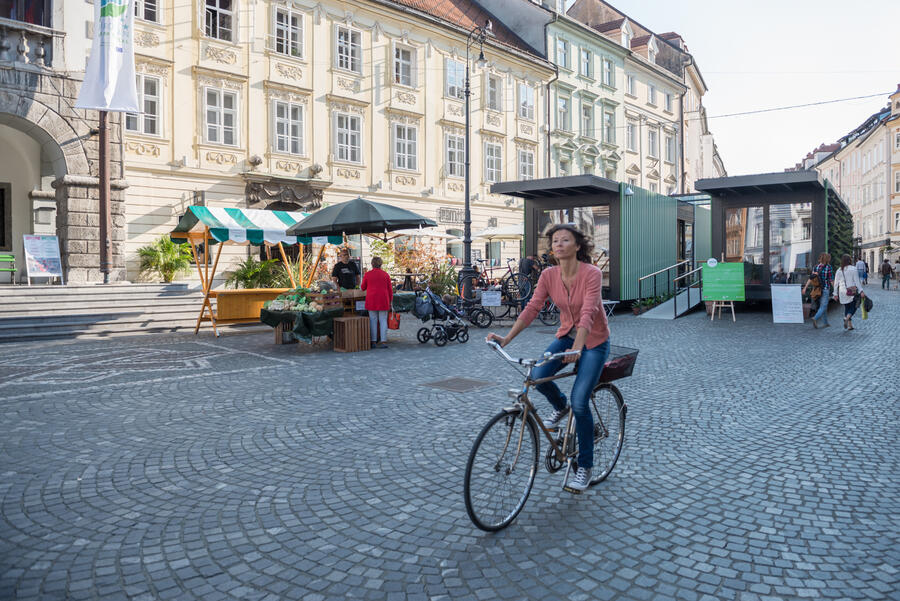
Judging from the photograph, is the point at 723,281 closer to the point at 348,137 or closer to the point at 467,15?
the point at 348,137

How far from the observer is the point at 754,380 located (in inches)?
338

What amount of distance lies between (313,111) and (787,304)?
54.6ft

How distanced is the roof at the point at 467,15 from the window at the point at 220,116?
7920 mm

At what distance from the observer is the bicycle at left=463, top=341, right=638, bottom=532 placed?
12.1 ft

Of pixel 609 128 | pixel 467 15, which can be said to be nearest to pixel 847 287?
pixel 467 15

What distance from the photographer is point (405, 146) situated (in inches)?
1057

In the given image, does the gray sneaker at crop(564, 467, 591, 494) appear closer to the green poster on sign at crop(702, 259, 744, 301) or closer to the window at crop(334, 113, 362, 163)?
the green poster on sign at crop(702, 259, 744, 301)

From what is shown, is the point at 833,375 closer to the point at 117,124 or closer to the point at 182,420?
the point at 182,420

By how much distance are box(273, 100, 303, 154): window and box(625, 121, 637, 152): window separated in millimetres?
24257

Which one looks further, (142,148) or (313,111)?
(313,111)

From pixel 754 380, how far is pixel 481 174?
75.1ft

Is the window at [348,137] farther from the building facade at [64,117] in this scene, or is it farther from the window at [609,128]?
the window at [609,128]

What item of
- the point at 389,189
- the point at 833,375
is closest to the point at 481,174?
A: the point at 389,189

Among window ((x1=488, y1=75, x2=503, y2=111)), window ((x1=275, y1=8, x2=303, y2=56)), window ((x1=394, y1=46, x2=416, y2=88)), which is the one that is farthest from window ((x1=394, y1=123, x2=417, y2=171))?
window ((x1=488, y1=75, x2=503, y2=111))
